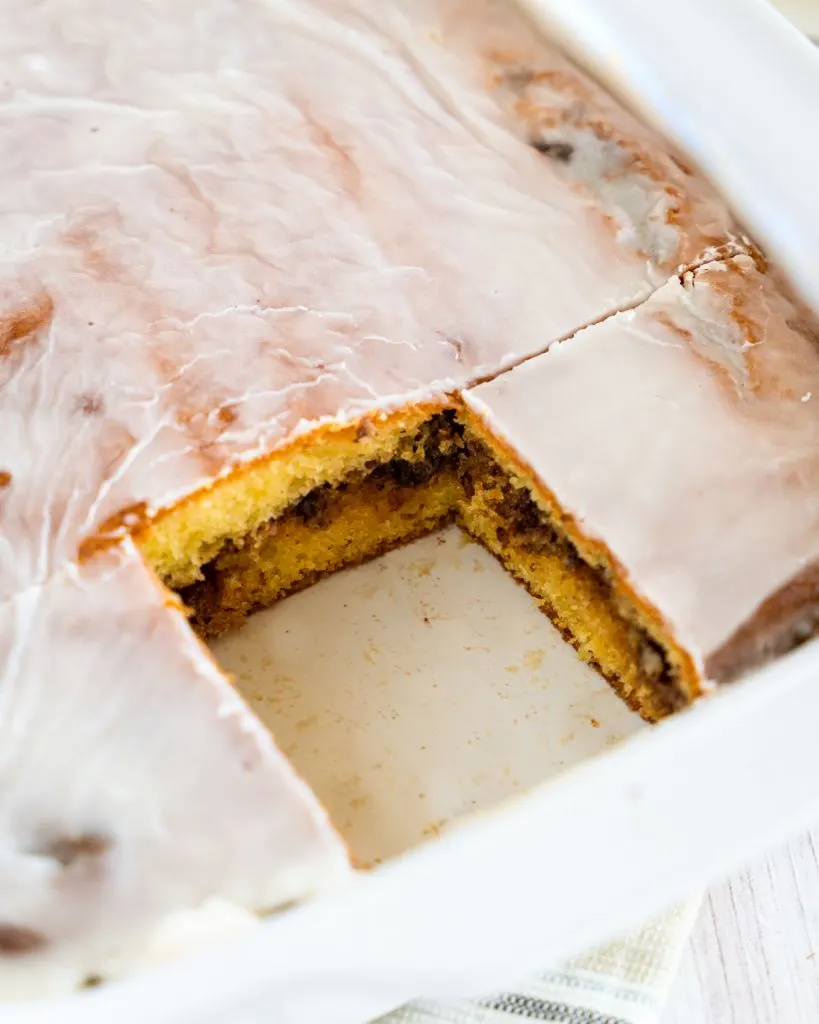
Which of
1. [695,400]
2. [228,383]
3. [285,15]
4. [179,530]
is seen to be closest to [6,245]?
[228,383]

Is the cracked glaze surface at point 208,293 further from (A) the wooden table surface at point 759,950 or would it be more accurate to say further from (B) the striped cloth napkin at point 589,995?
(A) the wooden table surface at point 759,950

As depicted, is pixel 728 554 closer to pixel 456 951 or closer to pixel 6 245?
pixel 456 951

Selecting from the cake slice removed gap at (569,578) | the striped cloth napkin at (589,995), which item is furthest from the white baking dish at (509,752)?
the striped cloth napkin at (589,995)

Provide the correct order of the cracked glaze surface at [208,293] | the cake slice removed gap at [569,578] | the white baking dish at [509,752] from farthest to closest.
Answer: the cake slice removed gap at [569,578] < the cracked glaze surface at [208,293] < the white baking dish at [509,752]

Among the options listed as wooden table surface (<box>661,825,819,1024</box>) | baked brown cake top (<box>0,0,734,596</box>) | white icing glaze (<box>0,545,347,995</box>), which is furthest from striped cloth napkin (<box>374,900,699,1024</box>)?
baked brown cake top (<box>0,0,734,596</box>)

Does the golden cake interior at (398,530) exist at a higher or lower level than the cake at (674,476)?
lower

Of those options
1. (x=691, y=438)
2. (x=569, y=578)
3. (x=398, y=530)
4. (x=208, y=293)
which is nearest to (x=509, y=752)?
(x=569, y=578)

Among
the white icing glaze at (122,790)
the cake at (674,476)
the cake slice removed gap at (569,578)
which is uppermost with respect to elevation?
the cake at (674,476)
